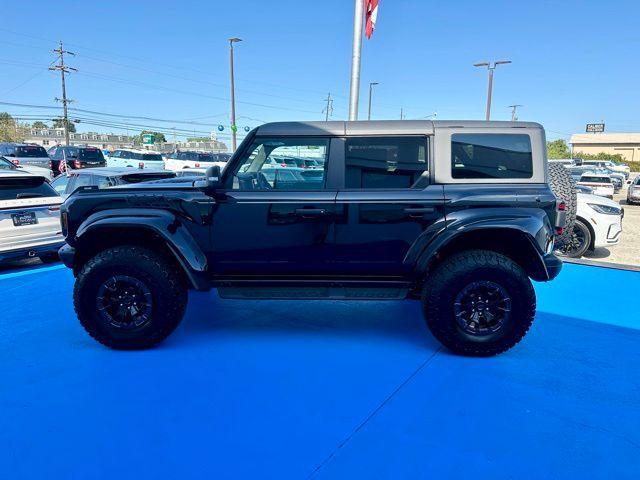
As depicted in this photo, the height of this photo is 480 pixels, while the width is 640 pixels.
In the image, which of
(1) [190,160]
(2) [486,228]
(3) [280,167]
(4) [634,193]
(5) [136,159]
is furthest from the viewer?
(1) [190,160]

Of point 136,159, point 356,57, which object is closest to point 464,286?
point 356,57

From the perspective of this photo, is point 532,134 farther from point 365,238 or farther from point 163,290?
point 163,290

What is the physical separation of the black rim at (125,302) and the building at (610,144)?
308ft

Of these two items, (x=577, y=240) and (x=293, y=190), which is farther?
(x=577, y=240)

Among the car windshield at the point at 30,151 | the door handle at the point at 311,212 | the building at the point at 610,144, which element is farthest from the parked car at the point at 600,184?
the building at the point at 610,144

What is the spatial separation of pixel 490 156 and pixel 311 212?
1476 mm

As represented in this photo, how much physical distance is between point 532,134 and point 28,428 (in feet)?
13.0

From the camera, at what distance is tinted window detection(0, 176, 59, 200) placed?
5613 millimetres

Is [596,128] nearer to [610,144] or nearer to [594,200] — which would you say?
[610,144]

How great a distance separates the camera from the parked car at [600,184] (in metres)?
16.2

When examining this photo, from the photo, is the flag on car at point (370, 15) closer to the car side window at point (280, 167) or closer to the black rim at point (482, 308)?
the car side window at point (280, 167)

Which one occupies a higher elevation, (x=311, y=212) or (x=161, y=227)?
(x=311, y=212)

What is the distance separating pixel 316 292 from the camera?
11.6 feet

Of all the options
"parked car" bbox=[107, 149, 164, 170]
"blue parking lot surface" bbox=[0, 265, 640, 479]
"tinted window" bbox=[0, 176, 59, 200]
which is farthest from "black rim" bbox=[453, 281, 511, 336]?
"parked car" bbox=[107, 149, 164, 170]
